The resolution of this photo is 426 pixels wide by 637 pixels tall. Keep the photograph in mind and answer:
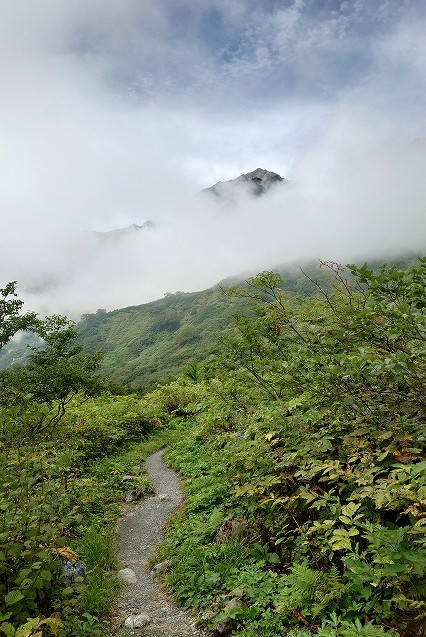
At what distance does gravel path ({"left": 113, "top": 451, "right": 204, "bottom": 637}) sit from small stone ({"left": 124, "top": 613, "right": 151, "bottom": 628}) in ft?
0.21

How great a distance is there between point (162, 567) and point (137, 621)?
139 centimetres

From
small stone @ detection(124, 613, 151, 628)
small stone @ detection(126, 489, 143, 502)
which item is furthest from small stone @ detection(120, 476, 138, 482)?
small stone @ detection(124, 613, 151, 628)

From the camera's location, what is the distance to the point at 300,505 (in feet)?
18.0

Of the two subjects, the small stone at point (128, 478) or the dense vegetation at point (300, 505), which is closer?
the dense vegetation at point (300, 505)

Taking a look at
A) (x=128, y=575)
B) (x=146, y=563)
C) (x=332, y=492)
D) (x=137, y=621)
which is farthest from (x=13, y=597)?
(x=332, y=492)

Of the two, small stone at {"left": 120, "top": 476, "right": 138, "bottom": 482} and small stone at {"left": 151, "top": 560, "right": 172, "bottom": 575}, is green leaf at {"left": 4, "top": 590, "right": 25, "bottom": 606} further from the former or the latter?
small stone at {"left": 120, "top": 476, "right": 138, "bottom": 482}

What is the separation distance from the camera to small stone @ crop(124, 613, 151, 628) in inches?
198

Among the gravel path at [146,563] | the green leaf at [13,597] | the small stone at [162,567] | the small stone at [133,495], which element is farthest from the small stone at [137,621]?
the small stone at [133,495]

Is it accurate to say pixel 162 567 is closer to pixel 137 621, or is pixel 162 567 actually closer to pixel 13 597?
pixel 137 621

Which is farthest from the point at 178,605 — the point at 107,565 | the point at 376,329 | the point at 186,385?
the point at 186,385

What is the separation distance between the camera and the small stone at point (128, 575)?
6.29 meters

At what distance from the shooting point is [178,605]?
215 inches

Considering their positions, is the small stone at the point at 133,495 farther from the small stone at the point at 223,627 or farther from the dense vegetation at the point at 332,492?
the small stone at the point at 223,627

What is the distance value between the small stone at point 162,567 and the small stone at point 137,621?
1.19m
